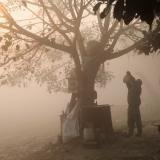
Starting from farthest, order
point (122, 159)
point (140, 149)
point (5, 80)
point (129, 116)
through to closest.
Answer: point (5, 80)
point (129, 116)
point (140, 149)
point (122, 159)

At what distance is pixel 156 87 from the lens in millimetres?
46094

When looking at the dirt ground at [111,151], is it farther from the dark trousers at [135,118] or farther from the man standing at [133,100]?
the man standing at [133,100]

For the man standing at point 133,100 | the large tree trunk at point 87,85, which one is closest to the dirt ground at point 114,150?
the man standing at point 133,100

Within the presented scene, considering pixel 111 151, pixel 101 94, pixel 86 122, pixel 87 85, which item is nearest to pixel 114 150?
pixel 111 151

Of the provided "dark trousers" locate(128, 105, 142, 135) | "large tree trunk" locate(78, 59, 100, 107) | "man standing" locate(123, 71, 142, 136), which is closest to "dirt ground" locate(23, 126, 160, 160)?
"dark trousers" locate(128, 105, 142, 135)

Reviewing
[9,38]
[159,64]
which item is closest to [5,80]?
[9,38]

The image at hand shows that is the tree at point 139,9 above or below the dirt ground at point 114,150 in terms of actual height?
above

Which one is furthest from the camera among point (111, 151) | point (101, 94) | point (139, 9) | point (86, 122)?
point (101, 94)

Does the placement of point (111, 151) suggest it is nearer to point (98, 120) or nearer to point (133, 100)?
point (98, 120)

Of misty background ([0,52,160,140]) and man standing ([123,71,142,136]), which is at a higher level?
misty background ([0,52,160,140])

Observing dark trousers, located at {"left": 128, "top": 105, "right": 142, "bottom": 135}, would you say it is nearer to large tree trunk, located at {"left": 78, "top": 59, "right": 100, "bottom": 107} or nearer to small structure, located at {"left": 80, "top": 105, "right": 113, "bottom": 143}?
small structure, located at {"left": 80, "top": 105, "right": 113, "bottom": 143}

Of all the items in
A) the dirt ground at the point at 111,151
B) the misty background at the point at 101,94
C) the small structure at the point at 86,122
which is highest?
the misty background at the point at 101,94

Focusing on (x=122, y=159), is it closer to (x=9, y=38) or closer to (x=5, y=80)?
(x=9, y=38)

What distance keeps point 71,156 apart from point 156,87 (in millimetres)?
36335
